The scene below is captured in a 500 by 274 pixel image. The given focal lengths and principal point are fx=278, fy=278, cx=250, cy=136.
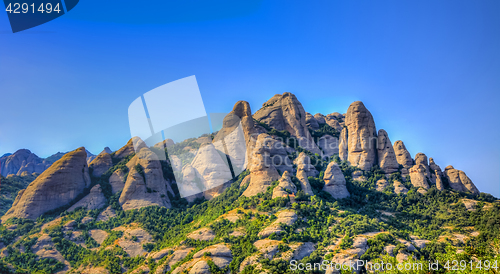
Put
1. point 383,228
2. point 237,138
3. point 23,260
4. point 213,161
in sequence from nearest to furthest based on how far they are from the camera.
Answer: point 383,228, point 23,260, point 213,161, point 237,138

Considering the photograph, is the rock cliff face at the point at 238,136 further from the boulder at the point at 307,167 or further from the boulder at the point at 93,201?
the boulder at the point at 93,201

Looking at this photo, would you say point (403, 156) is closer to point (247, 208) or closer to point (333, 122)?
point (247, 208)

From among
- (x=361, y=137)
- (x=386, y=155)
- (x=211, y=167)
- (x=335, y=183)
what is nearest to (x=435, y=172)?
(x=386, y=155)

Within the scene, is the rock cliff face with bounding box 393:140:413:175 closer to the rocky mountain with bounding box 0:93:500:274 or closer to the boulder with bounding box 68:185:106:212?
the rocky mountain with bounding box 0:93:500:274

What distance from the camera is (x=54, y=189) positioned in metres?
58.9

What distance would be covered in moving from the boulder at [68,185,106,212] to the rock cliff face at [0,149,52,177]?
8655 centimetres

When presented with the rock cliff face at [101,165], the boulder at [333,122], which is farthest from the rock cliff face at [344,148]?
the rock cliff face at [101,165]

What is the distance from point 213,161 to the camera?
6550 cm

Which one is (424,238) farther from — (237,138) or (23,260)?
(23,260)

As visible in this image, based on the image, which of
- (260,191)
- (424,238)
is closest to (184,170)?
(260,191)

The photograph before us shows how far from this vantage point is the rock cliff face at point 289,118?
7575 centimetres

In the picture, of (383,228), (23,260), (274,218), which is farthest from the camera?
(23,260)

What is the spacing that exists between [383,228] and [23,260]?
5713cm

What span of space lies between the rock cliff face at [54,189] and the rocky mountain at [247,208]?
24cm
